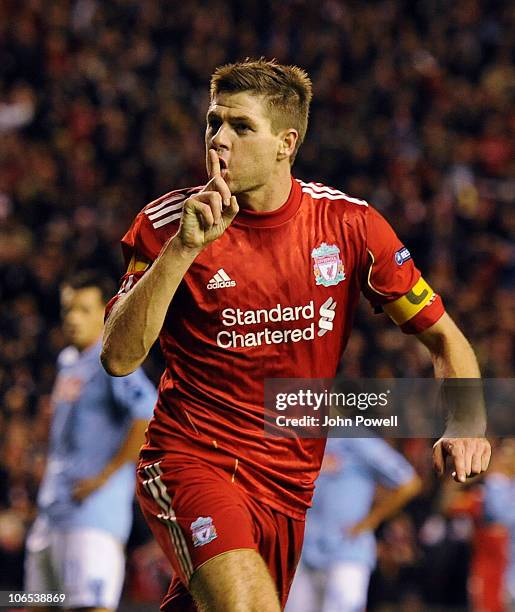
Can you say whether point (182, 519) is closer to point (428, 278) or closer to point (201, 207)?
point (201, 207)

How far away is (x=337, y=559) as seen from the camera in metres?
8.23

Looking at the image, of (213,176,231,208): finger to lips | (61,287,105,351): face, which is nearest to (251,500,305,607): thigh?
(213,176,231,208): finger to lips

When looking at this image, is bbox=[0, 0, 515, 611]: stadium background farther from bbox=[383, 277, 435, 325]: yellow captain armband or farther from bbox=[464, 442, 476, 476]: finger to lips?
bbox=[464, 442, 476, 476]: finger to lips

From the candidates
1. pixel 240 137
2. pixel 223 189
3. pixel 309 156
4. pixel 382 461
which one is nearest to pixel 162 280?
pixel 223 189

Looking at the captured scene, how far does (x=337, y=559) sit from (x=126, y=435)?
240cm

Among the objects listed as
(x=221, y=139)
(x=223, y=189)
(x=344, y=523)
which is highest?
(x=221, y=139)

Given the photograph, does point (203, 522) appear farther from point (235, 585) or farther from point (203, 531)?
point (235, 585)

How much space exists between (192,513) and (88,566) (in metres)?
2.51

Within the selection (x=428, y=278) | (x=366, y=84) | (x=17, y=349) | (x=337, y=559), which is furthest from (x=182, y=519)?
(x=366, y=84)

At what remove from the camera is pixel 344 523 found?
8.27 m

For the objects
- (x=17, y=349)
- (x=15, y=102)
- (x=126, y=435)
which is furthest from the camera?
(x=15, y=102)

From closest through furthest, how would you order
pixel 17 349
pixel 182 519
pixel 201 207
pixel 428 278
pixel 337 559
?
pixel 201 207, pixel 182 519, pixel 337 559, pixel 17 349, pixel 428 278

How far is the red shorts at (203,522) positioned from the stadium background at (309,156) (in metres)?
4.72

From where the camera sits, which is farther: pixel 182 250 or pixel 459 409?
pixel 459 409
